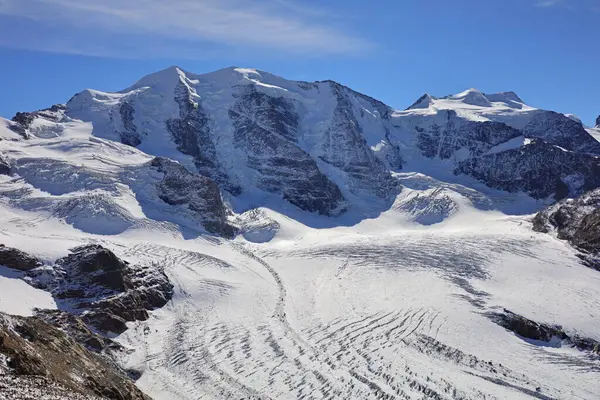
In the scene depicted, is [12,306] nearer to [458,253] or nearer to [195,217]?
[195,217]

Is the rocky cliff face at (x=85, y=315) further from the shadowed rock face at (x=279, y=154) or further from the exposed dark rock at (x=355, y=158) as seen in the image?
the exposed dark rock at (x=355, y=158)

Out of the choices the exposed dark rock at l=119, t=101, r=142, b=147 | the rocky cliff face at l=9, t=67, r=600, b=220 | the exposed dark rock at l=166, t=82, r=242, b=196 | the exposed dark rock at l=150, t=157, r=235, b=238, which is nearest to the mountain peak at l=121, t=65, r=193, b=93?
the rocky cliff face at l=9, t=67, r=600, b=220

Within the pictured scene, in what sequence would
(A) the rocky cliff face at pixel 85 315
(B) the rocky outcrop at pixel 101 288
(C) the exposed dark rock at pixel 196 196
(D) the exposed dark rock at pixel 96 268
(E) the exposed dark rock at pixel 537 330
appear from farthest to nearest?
(C) the exposed dark rock at pixel 196 196, (D) the exposed dark rock at pixel 96 268, (E) the exposed dark rock at pixel 537 330, (B) the rocky outcrop at pixel 101 288, (A) the rocky cliff face at pixel 85 315

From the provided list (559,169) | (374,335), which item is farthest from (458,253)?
(559,169)

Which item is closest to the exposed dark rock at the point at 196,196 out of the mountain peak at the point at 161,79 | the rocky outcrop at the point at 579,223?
the rocky outcrop at the point at 579,223

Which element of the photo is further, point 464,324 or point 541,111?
point 541,111

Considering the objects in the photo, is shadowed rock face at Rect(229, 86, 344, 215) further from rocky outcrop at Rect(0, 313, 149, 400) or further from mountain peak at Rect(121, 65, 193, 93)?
rocky outcrop at Rect(0, 313, 149, 400)
